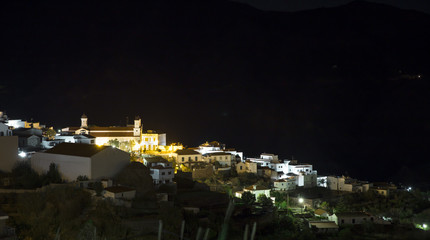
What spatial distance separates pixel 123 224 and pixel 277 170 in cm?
1066

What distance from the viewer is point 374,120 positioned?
3166 cm

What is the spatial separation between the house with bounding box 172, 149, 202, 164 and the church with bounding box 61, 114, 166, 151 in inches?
61.8

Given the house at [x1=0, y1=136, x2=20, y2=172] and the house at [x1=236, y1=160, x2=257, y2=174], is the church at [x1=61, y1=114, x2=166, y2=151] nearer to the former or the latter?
the house at [x1=236, y1=160, x2=257, y2=174]

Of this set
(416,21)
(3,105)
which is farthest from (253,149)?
(416,21)

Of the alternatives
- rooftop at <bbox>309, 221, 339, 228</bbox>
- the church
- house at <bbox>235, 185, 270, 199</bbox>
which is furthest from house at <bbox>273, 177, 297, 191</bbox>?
the church

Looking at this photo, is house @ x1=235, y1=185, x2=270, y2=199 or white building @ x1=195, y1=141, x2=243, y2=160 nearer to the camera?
house @ x1=235, y1=185, x2=270, y2=199

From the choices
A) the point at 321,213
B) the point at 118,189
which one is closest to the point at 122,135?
the point at 118,189

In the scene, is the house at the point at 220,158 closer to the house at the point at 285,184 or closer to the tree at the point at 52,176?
the house at the point at 285,184

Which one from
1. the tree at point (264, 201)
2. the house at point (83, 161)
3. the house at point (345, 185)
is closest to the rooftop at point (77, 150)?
the house at point (83, 161)

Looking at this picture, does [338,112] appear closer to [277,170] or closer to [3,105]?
[277,170]

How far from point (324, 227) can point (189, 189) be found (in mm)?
3646

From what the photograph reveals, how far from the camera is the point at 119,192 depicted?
840 centimetres

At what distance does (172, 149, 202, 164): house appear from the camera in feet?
49.4

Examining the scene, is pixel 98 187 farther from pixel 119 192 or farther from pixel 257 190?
pixel 257 190
